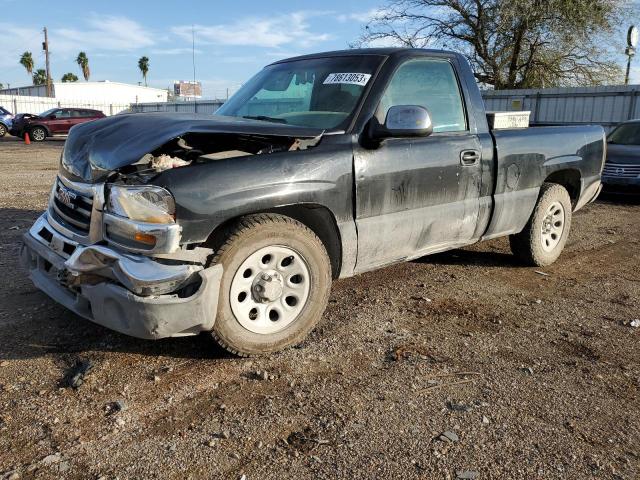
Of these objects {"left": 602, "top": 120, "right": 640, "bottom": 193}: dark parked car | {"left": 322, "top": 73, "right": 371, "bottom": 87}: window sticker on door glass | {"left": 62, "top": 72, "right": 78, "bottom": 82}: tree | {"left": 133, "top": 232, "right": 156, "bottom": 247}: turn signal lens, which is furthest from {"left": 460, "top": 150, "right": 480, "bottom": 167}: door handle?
{"left": 62, "top": 72, "right": 78, "bottom": 82}: tree

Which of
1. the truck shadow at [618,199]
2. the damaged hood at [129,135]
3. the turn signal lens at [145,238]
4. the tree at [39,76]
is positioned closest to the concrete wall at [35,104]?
the truck shadow at [618,199]

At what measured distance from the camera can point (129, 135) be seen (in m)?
3.26

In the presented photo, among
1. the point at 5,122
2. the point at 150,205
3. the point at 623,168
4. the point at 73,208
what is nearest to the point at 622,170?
the point at 623,168

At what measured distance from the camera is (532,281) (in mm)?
5152

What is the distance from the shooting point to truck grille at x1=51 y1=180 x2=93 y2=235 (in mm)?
3254

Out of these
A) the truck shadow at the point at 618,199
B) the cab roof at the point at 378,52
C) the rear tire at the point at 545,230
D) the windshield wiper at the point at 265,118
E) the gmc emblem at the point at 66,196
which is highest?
the cab roof at the point at 378,52

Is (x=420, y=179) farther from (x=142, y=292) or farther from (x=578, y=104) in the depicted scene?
(x=578, y=104)

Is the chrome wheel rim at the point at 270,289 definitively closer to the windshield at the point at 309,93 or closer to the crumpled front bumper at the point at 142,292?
the crumpled front bumper at the point at 142,292

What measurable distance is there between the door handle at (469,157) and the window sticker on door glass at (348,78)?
1003 mm

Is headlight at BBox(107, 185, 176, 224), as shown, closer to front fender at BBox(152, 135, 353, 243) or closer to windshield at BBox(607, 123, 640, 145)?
front fender at BBox(152, 135, 353, 243)

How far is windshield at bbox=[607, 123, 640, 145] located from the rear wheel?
24.5 metres

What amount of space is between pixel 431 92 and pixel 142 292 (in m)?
2.72

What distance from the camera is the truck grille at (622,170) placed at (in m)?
10.0

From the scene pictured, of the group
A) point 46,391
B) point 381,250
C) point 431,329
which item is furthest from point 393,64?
point 46,391
